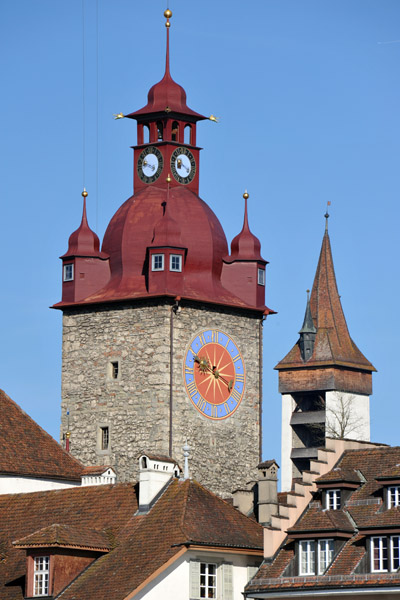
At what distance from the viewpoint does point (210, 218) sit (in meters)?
85.7

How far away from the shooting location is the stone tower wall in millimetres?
81688

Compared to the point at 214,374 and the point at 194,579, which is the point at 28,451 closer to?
the point at 214,374

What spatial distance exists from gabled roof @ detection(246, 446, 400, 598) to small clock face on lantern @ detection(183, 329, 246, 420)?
1821 centimetres

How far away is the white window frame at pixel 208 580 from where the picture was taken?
6328 centimetres

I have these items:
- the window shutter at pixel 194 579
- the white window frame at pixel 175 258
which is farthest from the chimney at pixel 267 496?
the white window frame at pixel 175 258

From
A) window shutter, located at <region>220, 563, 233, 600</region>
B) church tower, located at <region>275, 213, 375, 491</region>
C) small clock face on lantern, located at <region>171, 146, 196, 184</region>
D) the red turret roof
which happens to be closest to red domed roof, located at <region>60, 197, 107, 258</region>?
small clock face on lantern, located at <region>171, 146, 196, 184</region>

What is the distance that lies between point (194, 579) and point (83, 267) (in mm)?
24579

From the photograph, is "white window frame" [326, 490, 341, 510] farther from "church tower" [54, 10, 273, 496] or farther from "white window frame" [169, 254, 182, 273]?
"white window frame" [169, 254, 182, 273]

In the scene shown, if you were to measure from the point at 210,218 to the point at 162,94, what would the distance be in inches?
187

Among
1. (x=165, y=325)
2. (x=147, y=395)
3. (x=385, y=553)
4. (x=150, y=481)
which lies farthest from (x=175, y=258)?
(x=385, y=553)

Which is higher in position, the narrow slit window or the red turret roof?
the red turret roof

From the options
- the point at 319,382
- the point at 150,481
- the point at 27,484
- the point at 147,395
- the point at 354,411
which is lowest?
the point at 150,481

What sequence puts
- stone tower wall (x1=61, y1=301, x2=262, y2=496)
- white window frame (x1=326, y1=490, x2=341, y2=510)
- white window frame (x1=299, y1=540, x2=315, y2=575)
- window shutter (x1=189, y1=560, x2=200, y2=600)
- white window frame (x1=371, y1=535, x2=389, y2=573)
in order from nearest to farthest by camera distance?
white window frame (x1=371, y1=535, x2=389, y2=573), white window frame (x1=299, y1=540, x2=315, y2=575), window shutter (x1=189, y1=560, x2=200, y2=600), white window frame (x1=326, y1=490, x2=341, y2=510), stone tower wall (x1=61, y1=301, x2=262, y2=496)

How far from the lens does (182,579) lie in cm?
6259
